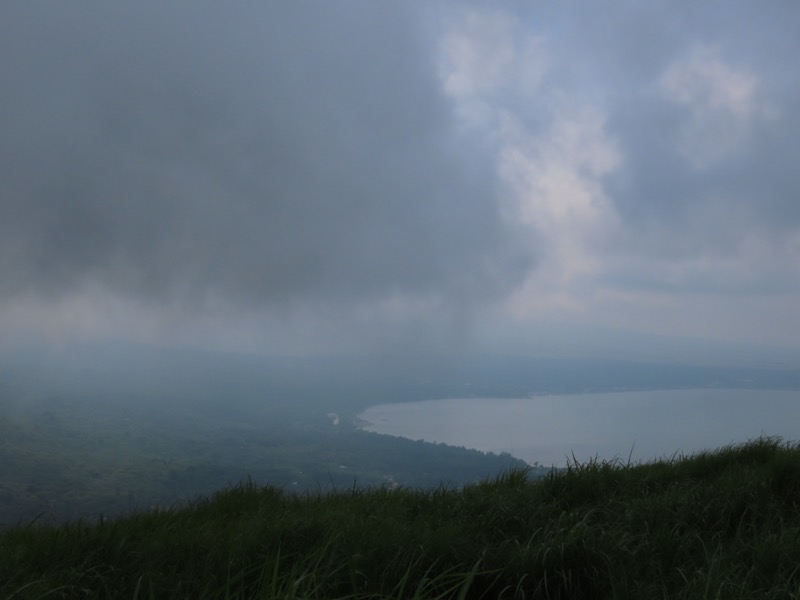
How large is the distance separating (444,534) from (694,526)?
1928 millimetres

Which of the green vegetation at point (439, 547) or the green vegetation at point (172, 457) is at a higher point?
the green vegetation at point (439, 547)

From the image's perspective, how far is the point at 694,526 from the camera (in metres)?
4.46

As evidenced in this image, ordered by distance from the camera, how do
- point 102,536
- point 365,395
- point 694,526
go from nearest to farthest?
point 102,536
point 694,526
point 365,395

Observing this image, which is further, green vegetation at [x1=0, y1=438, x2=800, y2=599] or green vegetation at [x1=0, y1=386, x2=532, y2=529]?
green vegetation at [x1=0, y1=386, x2=532, y2=529]

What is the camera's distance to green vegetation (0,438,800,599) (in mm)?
3186

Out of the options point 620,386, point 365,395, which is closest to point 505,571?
point 365,395

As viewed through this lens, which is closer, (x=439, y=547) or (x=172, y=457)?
(x=439, y=547)

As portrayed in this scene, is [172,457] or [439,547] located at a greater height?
[439,547]

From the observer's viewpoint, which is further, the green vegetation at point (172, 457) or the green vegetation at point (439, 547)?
the green vegetation at point (172, 457)

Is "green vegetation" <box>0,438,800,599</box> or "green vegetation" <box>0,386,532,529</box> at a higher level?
"green vegetation" <box>0,438,800,599</box>

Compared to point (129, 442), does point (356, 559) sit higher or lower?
higher

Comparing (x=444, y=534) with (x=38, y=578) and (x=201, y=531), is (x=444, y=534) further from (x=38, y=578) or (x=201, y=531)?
(x=38, y=578)

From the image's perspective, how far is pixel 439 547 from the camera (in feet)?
12.3

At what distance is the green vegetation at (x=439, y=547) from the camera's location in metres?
3.19
